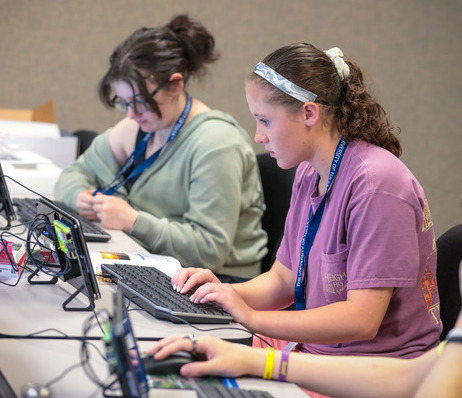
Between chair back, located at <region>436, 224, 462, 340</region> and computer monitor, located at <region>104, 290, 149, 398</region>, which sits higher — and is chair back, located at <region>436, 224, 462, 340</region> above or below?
below

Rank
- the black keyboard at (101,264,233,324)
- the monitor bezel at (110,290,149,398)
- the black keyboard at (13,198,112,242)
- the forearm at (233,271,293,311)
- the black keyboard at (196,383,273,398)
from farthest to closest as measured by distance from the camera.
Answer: the black keyboard at (13,198,112,242) → the forearm at (233,271,293,311) → the black keyboard at (101,264,233,324) → the black keyboard at (196,383,273,398) → the monitor bezel at (110,290,149,398)

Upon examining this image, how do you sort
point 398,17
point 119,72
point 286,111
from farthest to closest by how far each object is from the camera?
point 398,17
point 119,72
point 286,111

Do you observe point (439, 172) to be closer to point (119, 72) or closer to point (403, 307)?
point (119, 72)

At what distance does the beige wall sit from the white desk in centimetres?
288

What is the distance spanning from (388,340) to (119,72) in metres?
1.28

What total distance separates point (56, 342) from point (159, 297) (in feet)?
0.82

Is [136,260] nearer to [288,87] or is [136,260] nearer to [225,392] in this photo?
[288,87]

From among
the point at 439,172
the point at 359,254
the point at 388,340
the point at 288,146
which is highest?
the point at 288,146

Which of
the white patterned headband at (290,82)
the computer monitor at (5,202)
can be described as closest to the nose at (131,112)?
the computer monitor at (5,202)

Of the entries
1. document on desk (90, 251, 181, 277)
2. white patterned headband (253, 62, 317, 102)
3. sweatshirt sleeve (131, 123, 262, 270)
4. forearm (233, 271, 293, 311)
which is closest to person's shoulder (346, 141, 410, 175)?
white patterned headband (253, 62, 317, 102)

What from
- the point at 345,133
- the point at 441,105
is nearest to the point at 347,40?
the point at 441,105

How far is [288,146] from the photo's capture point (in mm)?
1538

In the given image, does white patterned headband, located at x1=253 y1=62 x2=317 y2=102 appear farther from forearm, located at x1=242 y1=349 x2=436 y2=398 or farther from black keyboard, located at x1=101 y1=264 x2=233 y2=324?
forearm, located at x1=242 y1=349 x2=436 y2=398

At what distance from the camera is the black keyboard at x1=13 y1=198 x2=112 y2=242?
6.47 feet
